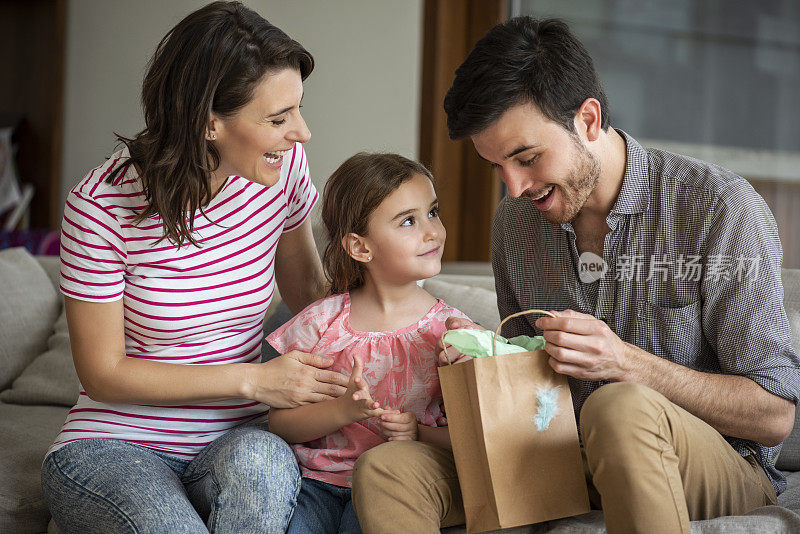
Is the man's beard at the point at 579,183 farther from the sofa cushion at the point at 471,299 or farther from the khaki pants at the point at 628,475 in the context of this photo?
the sofa cushion at the point at 471,299

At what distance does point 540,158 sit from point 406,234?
0.33 metres

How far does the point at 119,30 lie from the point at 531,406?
3469mm

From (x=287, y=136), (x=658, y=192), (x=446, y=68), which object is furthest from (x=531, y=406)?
(x=446, y=68)

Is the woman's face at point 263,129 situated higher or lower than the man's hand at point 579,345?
higher

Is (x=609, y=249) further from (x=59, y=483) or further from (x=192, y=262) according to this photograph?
(x=59, y=483)

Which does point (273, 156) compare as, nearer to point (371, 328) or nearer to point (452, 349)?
point (371, 328)

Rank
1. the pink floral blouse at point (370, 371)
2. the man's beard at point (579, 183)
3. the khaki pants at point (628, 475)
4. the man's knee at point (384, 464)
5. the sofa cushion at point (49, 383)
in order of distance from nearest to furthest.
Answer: the khaki pants at point (628, 475)
the man's knee at point (384, 464)
the man's beard at point (579, 183)
the pink floral blouse at point (370, 371)
the sofa cushion at point (49, 383)

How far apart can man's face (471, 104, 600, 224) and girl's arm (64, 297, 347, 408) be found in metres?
0.51

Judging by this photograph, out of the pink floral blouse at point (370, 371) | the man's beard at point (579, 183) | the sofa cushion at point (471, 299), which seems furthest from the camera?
the sofa cushion at point (471, 299)

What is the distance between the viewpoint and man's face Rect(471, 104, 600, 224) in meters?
1.45

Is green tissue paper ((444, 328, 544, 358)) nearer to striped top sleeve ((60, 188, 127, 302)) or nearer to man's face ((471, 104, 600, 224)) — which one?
man's face ((471, 104, 600, 224))

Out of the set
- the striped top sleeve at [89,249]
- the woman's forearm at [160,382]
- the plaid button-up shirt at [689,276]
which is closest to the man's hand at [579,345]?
the plaid button-up shirt at [689,276]

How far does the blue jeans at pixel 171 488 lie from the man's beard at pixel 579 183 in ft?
2.33

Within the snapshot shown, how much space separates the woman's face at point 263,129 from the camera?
1513 millimetres
